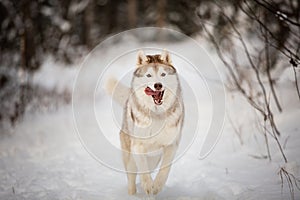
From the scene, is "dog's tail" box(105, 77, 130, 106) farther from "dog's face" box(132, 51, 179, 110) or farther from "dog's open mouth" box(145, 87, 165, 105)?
"dog's open mouth" box(145, 87, 165, 105)

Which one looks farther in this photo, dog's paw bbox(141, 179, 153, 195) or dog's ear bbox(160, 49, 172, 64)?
dog's ear bbox(160, 49, 172, 64)

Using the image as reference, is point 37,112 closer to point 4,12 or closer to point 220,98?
point 4,12

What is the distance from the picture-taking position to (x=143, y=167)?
308 cm

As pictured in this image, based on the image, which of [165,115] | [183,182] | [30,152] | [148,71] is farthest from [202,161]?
[30,152]

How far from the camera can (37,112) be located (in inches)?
317

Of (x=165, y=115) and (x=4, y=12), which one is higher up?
(x=4, y=12)

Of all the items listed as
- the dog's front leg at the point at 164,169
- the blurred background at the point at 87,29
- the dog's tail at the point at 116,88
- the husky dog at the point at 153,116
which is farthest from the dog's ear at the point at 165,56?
the blurred background at the point at 87,29

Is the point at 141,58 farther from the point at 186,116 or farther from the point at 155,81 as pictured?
the point at 186,116

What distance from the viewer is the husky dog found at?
300 cm

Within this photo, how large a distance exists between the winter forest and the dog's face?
0.42 metres

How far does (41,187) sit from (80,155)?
1.29m

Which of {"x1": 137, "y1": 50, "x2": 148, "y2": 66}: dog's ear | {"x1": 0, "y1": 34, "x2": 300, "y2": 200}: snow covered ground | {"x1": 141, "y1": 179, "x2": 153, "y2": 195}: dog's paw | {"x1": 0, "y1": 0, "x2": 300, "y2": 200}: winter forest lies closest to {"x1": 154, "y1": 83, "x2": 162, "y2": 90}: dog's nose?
{"x1": 137, "y1": 50, "x2": 148, "y2": 66}: dog's ear

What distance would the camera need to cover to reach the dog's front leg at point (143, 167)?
3037 mm

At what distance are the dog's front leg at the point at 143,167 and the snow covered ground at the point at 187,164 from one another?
124 mm
